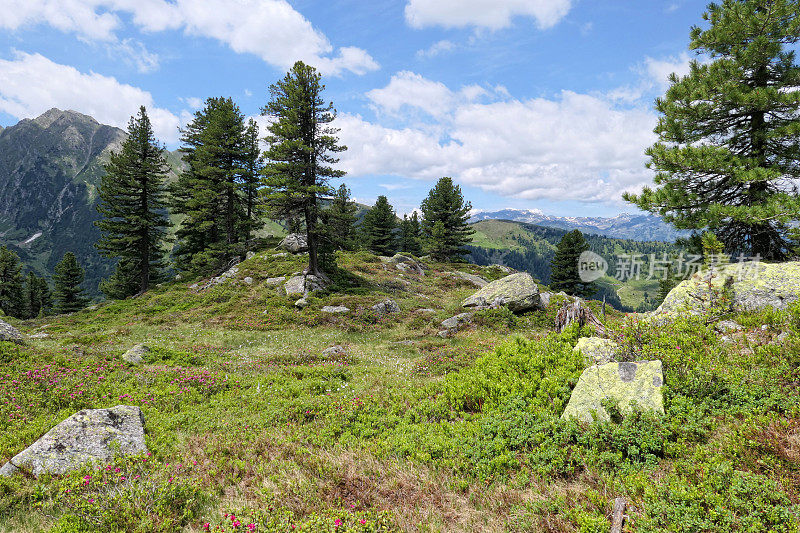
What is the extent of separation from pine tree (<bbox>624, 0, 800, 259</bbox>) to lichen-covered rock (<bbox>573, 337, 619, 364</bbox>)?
28.1 feet

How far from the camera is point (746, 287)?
9938 mm

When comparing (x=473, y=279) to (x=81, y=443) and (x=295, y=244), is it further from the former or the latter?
(x=81, y=443)

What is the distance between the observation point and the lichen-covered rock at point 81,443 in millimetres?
5602

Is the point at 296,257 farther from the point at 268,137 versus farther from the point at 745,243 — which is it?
the point at 745,243

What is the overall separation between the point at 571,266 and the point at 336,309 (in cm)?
4051

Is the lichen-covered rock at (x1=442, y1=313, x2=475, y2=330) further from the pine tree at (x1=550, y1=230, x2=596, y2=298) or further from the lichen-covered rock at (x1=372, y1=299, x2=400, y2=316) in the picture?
the pine tree at (x1=550, y1=230, x2=596, y2=298)

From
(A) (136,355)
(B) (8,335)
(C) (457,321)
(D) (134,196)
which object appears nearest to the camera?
(A) (136,355)

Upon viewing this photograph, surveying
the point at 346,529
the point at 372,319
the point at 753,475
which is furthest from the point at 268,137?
the point at 753,475

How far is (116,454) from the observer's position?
5.82 meters

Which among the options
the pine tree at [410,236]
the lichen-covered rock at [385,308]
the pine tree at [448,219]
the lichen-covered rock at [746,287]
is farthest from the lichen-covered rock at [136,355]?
the pine tree at [410,236]

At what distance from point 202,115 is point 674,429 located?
152 ft

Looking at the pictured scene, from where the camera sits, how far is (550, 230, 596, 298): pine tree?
49.0 metres

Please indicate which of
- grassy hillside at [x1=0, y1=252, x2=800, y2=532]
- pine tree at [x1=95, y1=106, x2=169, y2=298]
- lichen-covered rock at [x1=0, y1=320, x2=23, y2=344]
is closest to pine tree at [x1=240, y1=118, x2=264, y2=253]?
pine tree at [x1=95, y1=106, x2=169, y2=298]

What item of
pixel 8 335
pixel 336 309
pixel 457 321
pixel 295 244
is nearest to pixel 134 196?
pixel 295 244
